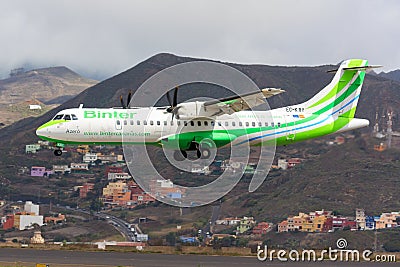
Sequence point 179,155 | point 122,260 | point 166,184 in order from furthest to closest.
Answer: point 166,184 < point 122,260 < point 179,155

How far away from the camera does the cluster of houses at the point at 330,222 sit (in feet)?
245

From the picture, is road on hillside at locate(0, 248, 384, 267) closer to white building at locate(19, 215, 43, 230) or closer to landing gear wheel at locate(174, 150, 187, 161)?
landing gear wheel at locate(174, 150, 187, 161)

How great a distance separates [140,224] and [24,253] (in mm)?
27737

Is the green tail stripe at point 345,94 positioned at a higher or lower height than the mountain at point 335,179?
higher

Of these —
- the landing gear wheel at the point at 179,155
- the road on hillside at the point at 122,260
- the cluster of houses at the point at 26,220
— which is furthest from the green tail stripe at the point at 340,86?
the cluster of houses at the point at 26,220

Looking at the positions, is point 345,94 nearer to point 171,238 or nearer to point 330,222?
point 171,238

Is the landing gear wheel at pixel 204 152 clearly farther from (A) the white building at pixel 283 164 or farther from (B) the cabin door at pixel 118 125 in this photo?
(A) the white building at pixel 283 164

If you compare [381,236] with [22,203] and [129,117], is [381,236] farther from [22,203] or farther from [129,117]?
[22,203]

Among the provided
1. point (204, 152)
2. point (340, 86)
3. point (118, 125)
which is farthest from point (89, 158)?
point (118, 125)

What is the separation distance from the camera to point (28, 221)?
288 ft

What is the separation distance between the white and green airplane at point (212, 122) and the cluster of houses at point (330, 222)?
1237 inches

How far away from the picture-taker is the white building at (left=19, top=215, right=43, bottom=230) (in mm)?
86106

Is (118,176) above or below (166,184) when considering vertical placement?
above

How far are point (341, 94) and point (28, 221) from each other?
5366cm
